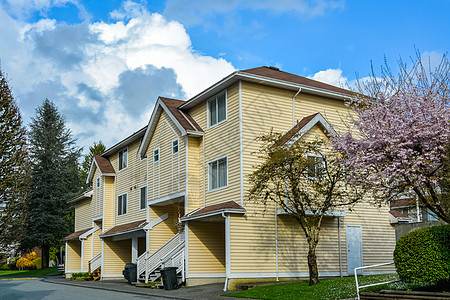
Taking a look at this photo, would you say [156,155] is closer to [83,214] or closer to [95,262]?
[95,262]

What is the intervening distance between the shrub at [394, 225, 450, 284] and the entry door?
10760 millimetres

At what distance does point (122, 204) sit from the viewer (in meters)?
34.9

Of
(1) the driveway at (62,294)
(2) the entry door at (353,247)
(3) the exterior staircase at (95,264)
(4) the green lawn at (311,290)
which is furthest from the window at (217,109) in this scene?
(3) the exterior staircase at (95,264)

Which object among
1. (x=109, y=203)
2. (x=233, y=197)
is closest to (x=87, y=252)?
(x=109, y=203)

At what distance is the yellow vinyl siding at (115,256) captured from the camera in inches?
1332

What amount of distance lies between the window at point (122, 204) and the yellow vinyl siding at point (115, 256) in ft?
6.63

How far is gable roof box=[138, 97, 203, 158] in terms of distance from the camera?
24953 millimetres

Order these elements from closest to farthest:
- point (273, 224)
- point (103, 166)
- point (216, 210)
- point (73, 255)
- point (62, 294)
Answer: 1. point (62, 294)
2. point (216, 210)
3. point (273, 224)
4. point (103, 166)
5. point (73, 255)

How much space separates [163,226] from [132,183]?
636cm

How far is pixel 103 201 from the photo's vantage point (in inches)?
1412

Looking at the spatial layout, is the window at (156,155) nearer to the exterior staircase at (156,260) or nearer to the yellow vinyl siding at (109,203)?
the exterior staircase at (156,260)

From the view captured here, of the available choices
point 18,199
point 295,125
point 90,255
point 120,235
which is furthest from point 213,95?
point 18,199

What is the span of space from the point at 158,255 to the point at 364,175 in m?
13.3

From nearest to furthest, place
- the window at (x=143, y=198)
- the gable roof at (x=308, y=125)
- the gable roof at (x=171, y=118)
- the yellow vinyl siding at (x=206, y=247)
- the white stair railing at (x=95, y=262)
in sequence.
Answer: the gable roof at (x=308, y=125)
the yellow vinyl siding at (x=206, y=247)
the gable roof at (x=171, y=118)
the window at (x=143, y=198)
the white stair railing at (x=95, y=262)
